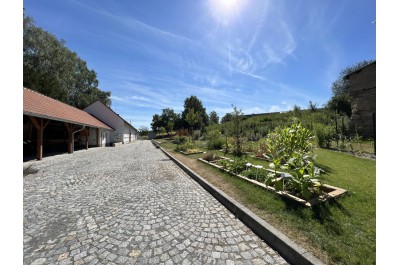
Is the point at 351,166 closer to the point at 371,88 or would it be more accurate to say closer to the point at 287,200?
the point at 287,200

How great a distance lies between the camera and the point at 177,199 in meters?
4.46

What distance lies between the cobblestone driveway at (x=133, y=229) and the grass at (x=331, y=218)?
1.62 ft

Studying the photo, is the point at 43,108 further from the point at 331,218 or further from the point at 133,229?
the point at 331,218

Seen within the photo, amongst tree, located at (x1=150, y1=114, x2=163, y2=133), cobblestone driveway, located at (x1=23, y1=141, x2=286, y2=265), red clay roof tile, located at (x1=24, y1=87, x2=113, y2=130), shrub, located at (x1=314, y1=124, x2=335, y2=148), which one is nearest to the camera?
cobblestone driveway, located at (x1=23, y1=141, x2=286, y2=265)

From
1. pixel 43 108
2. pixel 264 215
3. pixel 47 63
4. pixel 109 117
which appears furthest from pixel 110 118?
pixel 264 215

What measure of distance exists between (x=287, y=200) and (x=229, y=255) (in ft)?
6.57

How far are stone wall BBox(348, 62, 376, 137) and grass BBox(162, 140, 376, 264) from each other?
41.1ft

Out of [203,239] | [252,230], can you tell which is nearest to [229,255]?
[203,239]

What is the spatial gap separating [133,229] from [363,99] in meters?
19.5

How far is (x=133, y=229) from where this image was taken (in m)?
3.06

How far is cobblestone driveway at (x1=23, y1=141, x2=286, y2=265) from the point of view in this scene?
2.40m

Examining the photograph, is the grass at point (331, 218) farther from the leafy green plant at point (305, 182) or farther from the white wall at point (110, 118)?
the white wall at point (110, 118)

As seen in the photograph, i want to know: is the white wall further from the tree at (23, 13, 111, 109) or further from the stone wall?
the stone wall

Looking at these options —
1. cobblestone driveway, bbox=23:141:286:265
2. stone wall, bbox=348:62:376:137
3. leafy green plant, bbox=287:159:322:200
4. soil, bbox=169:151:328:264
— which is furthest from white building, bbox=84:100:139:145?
stone wall, bbox=348:62:376:137
